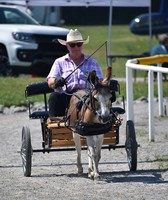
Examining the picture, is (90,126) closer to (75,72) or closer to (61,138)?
(61,138)

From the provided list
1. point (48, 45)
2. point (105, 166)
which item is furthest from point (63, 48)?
point (105, 166)

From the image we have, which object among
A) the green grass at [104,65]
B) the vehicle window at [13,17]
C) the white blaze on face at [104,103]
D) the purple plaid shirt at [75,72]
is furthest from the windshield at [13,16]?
the white blaze on face at [104,103]

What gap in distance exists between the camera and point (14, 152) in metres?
13.4

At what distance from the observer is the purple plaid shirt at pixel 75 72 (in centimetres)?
1145

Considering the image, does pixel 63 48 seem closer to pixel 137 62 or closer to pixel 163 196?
pixel 137 62

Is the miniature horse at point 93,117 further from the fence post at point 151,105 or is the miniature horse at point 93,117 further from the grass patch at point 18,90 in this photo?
the grass patch at point 18,90

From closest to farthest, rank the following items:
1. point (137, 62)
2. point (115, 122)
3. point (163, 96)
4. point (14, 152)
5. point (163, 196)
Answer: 1. point (163, 196)
2. point (115, 122)
3. point (14, 152)
4. point (137, 62)
5. point (163, 96)

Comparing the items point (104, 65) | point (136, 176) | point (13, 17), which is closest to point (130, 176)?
point (136, 176)

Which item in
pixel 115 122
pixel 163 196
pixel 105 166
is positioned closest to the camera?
pixel 163 196

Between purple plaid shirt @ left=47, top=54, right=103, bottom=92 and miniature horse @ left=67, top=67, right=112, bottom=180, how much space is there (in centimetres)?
39

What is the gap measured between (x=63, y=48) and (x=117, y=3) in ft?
5.62

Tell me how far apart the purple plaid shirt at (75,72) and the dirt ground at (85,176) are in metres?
0.98

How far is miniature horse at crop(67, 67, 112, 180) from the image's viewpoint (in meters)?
10.5

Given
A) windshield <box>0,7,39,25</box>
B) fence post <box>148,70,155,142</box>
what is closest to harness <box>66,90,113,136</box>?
fence post <box>148,70,155,142</box>
